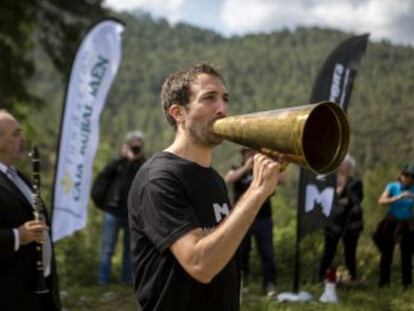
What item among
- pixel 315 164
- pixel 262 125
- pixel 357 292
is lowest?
pixel 357 292

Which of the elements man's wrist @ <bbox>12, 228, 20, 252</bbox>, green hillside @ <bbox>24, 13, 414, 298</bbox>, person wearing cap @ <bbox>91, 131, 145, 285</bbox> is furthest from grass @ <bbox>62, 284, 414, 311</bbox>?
man's wrist @ <bbox>12, 228, 20, 252</bbox>

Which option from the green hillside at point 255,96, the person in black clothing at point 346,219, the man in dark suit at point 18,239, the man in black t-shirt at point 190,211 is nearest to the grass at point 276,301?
the person in black clothing at point 346,219

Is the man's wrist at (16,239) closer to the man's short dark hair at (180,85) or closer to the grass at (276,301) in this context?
the man's short dark hair at (180,85)

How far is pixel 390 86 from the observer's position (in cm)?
6594

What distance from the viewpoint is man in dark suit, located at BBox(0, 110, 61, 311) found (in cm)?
361

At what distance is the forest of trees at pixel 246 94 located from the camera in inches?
508

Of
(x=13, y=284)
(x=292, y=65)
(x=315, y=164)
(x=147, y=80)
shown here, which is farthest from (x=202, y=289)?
(x=147, y=80)

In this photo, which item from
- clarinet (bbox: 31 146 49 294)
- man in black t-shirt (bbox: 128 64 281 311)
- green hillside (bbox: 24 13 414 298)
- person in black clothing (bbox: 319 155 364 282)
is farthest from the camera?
green hillside (bbox: 24 13 414 298)

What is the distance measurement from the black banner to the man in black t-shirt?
5.11 m

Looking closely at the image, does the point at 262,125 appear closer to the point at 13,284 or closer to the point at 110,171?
the point at 13,284

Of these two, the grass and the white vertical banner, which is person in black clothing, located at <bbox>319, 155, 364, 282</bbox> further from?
the white vertical banner

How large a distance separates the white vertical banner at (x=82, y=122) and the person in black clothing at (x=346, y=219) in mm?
3252

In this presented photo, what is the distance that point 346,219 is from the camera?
8031 millimetres

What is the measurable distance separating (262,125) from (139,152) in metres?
6.45
